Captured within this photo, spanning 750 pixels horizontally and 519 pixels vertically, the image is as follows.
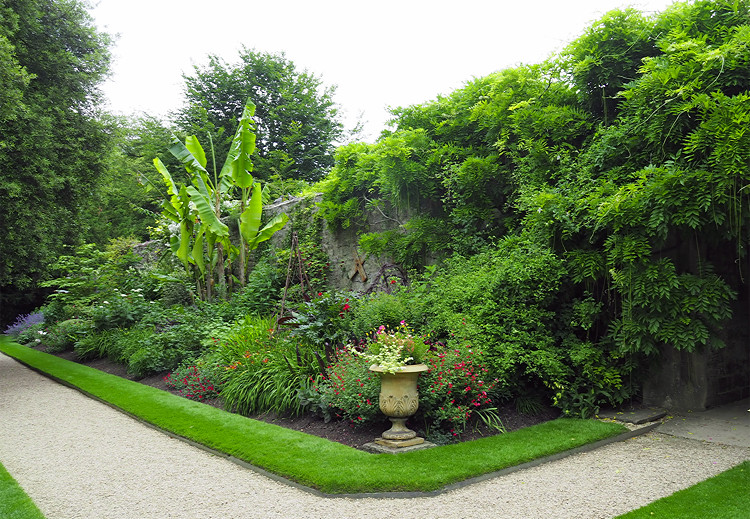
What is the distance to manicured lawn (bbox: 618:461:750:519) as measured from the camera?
312cm

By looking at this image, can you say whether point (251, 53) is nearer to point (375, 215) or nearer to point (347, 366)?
point (375, 215)

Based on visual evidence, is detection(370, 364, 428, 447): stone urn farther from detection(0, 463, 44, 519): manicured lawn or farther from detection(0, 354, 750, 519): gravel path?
detection(0, 463, 44, 519): manicured lawn

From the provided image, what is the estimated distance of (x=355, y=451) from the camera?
14.4 feet

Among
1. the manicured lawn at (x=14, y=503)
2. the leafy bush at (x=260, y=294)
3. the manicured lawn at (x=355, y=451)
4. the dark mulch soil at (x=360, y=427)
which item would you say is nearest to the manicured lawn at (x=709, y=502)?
the manicured lawn at (x=355, y=451)

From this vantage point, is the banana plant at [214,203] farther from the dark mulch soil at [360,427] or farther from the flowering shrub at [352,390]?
the flowering shrub at [352,390]

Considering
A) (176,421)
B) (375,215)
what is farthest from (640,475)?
(375,215)

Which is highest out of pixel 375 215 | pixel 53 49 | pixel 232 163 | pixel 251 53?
pixel 251 53

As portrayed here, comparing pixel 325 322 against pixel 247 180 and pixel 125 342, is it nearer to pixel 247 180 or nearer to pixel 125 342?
pixel 247 180

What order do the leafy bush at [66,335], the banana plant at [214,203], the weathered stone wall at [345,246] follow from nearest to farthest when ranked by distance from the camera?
the weathered stone wall at [345,246] → the banana plant at [214,203] → the leafy bush at [66,335]

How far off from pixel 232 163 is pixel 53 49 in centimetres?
472

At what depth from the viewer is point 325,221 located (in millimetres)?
9883

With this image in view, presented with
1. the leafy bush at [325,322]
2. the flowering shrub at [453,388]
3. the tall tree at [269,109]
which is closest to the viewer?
the flowering shrub at [453,388]

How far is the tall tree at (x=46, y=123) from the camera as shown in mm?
8945

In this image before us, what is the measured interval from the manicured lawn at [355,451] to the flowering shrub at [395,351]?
797mm
